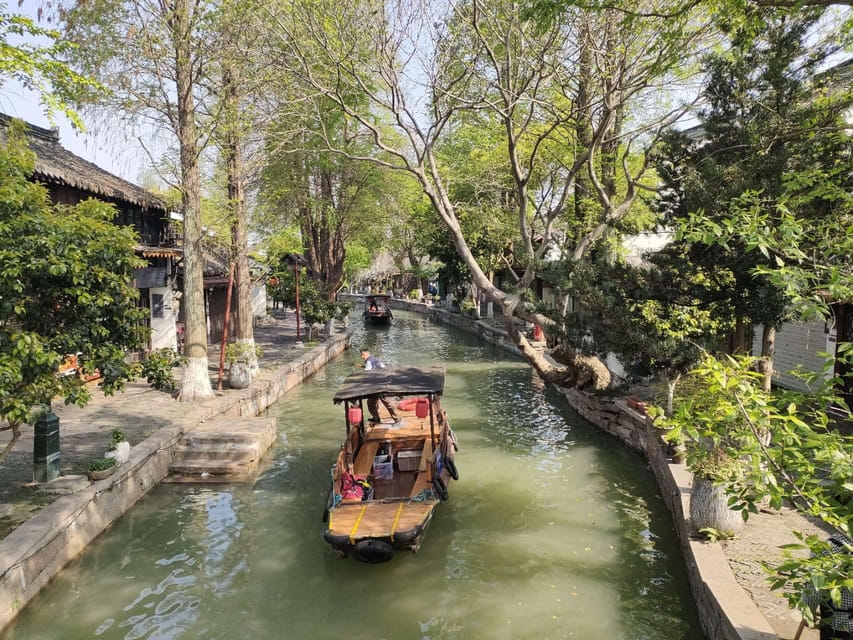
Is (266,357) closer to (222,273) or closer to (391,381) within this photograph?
(222,273)

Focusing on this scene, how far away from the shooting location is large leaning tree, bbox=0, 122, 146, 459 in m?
5.94

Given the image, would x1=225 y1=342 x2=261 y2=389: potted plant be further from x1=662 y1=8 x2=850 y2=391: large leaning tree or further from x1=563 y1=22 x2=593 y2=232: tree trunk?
x1=662 y1=8 x2=850 y2=391: large leaning tree

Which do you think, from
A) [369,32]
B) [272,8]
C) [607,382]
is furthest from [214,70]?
[607,382]

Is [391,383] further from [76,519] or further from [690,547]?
[690,547]

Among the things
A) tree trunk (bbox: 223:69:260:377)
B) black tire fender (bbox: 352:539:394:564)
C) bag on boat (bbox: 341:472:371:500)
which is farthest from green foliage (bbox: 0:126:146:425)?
tree trunk (bbox: 223:69:260:377)

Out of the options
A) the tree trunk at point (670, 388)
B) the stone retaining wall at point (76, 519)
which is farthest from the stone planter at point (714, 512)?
the stone retaining wall at point (76, 519)

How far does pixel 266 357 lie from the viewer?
21.8m

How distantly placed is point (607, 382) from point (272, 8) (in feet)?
32.0

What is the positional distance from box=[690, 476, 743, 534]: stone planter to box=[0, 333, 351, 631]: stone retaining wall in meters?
8.01

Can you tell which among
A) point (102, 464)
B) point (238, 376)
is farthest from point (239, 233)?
point (102, 464)

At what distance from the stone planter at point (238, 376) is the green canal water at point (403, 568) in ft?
13.9

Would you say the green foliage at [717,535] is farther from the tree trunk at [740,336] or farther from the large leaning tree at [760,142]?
the tree trunk at [740,336]

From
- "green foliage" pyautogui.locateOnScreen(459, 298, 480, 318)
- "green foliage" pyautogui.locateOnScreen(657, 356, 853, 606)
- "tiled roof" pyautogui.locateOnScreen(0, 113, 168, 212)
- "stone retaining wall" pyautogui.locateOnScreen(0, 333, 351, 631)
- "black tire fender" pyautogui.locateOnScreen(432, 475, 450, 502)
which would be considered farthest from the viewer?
"green foliage" pyautogui.locateOnScreen(459, 298, 480, 318)

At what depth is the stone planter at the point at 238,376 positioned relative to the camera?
1627 cm
